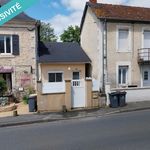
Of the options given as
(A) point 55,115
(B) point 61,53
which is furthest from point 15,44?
(A) point 55,115

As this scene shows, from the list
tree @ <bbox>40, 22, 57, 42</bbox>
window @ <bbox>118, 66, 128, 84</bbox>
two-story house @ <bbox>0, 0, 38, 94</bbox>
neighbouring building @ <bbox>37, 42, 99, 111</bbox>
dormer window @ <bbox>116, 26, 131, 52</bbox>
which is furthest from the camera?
tree @ <bbox>40, 22, 57, 42</bbox>

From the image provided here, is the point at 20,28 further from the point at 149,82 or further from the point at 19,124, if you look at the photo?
the point at 149,82

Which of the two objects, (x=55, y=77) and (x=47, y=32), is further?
(x=47, y=32)

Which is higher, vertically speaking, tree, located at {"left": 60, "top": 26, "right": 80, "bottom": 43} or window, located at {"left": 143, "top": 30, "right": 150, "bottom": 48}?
tree, located at {"left": 60, "top": 26, "right": 80, "bottom": 43}

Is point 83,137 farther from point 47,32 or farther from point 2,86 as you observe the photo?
point 47,32

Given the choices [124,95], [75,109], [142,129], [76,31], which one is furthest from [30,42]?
[76,31]

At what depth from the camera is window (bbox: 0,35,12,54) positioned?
61.9 ft

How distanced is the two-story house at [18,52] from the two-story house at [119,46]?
200 inches

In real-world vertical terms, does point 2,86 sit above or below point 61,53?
below

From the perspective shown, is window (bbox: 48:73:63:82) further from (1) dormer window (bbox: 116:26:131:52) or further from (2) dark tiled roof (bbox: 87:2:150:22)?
(2) dark tiled roof (bbox: 87:2:150:22)

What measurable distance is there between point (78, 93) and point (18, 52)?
668 centimetres

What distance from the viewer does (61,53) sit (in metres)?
22.2

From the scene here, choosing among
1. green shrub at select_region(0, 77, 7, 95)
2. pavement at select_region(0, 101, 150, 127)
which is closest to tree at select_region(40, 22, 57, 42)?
green shrub at select_region(0, 77, 7, 95)

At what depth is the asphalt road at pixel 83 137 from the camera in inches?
288
